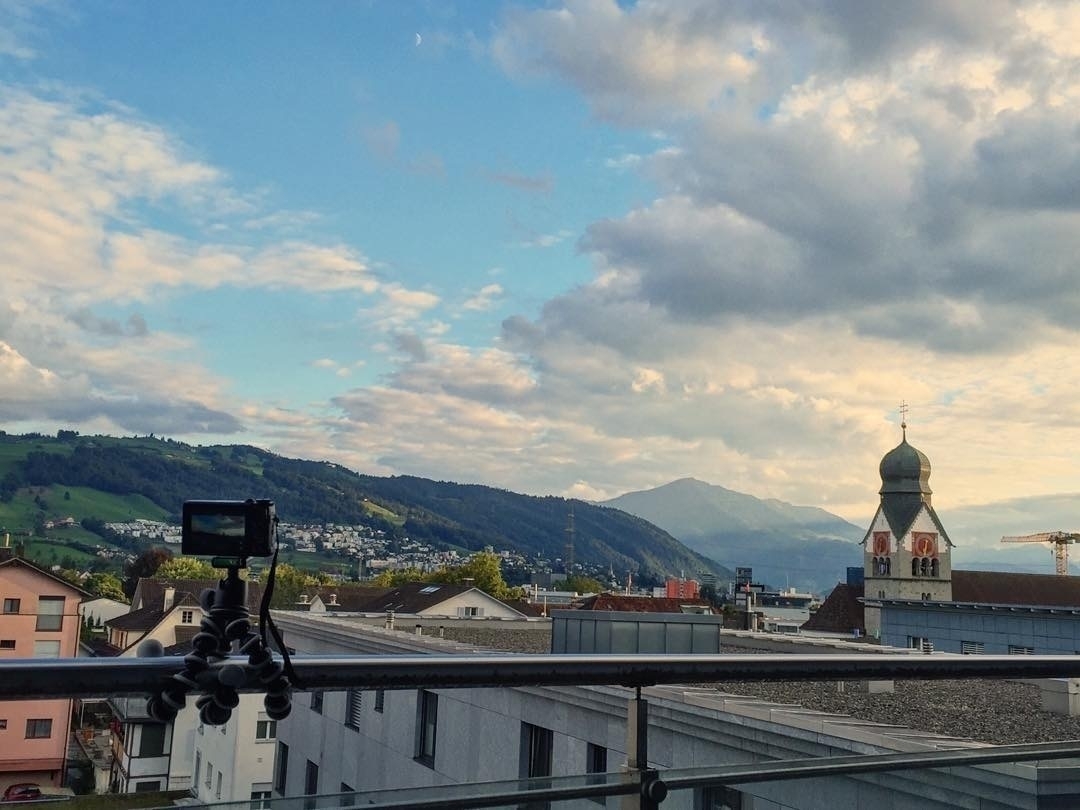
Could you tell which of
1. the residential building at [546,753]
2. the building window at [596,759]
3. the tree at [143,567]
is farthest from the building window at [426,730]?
the tree at [143,567]

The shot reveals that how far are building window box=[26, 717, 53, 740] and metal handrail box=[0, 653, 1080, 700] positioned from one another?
26cm

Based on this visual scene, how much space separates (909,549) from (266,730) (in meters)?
86.0

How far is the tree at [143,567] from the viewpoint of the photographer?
9106 cm

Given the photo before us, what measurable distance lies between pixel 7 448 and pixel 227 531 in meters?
165

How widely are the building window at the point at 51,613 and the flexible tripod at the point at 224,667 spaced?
993 inches

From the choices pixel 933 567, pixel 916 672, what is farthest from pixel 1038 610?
pixel 933 567

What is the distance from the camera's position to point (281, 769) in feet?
6.99

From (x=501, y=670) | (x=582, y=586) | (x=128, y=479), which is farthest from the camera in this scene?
(x=582, y=586)

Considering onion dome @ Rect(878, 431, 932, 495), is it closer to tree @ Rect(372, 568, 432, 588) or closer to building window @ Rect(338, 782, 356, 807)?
tree @ Rect(372, 568, 432, 588)

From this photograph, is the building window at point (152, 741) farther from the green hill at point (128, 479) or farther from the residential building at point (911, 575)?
the green hill at point (128, 479)

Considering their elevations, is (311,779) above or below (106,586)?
above

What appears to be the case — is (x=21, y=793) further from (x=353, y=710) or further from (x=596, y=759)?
(x=596, y=759)

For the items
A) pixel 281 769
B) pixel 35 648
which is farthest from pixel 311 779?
pixel 35 648

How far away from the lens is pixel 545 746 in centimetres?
259
